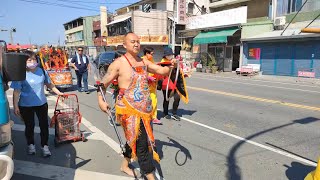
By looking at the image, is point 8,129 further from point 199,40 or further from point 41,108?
point 199,40

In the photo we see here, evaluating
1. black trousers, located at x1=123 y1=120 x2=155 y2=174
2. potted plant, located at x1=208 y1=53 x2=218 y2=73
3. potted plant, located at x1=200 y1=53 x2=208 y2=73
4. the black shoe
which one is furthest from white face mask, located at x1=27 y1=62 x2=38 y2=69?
potted plant, located at x1=200 y1=53 x2=208 y2=73

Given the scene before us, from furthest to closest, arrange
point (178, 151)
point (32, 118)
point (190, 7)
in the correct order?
1. point (190, 7)
2. point (178, 151)
3. point (32, 118)

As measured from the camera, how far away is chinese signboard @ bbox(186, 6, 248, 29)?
24.6 m

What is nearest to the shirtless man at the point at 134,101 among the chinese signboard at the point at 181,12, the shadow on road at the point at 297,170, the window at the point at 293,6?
the shadow on road at the point at 297,170

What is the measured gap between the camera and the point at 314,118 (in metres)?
7.59

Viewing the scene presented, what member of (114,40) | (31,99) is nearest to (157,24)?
(114,40)

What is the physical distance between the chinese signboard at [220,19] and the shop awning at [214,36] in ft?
2.35

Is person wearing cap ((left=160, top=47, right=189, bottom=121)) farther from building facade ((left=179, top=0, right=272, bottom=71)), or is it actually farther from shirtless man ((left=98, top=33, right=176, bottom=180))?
building facade ((left=179, top=0, right=272, bottom=71))

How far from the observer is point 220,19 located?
26609 mm

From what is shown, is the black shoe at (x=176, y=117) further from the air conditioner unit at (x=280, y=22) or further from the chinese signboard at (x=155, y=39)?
the chinese signboard at (x=155, y=39)

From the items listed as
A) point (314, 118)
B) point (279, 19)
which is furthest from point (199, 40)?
point (314, 118)

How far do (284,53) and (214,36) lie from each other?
6.80 metres

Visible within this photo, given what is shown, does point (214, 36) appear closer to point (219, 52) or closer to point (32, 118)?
point (219, 52)

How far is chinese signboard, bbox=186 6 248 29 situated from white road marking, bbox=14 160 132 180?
22.6 metres
